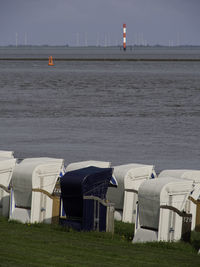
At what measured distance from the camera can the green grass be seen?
33.1 ft

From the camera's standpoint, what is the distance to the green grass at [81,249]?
10.1 m

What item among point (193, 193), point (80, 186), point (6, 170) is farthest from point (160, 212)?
point (6, 170)

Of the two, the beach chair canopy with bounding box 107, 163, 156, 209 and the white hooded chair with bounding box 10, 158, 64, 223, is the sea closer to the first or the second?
the beach chair canopy with bounding box 107, 163, 156, 209

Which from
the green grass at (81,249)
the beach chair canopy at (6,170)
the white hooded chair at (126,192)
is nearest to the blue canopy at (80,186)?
the green grass at (81,249)

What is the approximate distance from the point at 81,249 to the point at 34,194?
2.95 m

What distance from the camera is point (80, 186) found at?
12906mm

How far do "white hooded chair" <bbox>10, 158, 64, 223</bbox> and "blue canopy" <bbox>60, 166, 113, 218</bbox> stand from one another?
0.68 m

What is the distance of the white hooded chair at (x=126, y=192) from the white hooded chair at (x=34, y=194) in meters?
1.35

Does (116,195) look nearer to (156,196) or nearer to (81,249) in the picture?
(156,196)

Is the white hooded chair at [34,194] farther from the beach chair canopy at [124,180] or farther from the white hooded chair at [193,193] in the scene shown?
the white hooded chair at [193,193]

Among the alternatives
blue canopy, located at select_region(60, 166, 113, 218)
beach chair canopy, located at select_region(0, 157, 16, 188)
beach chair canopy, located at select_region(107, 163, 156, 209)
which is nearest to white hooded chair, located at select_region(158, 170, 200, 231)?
beach chair canopy, located at select_region(107, 163, 156, 209)

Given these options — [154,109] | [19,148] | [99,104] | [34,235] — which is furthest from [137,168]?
[99,104]

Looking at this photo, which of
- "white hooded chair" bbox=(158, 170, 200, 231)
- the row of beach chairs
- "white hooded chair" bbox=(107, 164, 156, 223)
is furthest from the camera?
"white hooded chair" bbox=(107, 164, 156, 223)

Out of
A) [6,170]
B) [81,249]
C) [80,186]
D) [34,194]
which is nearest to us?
[81,249]
